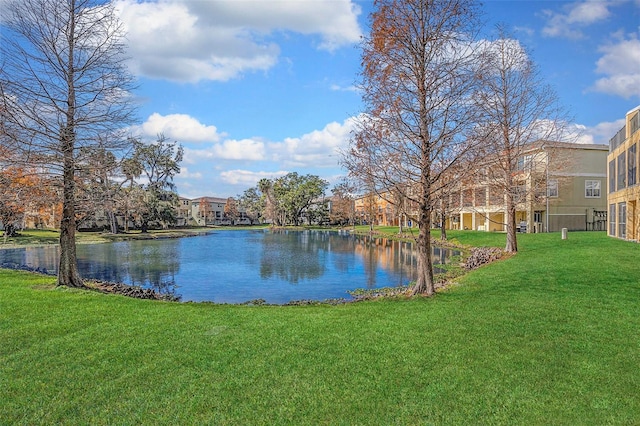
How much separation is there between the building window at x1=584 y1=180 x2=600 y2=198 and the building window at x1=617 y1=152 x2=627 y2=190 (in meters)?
14.0

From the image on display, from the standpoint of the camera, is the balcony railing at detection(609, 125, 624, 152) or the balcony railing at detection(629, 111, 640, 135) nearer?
the balcony railing at detection(629, 111, 640, 135)

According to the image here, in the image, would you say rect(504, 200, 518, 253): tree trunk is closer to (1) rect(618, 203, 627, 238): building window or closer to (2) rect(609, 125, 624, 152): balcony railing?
(1) rect(618, 203, 627, 238): building window

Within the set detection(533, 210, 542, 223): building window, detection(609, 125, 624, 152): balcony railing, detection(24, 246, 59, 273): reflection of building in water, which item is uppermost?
detection(609, 125, 624, 152): balcony railing

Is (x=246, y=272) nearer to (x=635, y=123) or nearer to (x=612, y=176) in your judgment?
(x=635, y=123)

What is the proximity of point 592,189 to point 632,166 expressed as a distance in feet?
57.3

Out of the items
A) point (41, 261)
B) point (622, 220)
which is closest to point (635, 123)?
point (622, 220)

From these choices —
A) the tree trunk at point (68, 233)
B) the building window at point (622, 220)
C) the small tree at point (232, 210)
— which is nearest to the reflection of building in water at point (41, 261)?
the tree trunk at point (68, 233)

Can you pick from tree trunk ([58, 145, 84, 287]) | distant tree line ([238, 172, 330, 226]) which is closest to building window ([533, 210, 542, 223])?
tree trunk ([58, 145, 84, 287])

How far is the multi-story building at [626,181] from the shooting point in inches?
782

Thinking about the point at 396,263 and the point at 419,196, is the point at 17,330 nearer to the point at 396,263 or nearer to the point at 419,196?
the point at 419,196

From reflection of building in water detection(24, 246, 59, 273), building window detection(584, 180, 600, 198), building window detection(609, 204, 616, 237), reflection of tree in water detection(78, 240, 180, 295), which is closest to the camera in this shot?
reflection of tree in water detection(78, 240, 180, 295)

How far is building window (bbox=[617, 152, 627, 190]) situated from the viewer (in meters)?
21.5

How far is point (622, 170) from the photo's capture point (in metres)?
22.2

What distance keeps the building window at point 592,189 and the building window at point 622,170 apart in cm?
1398
